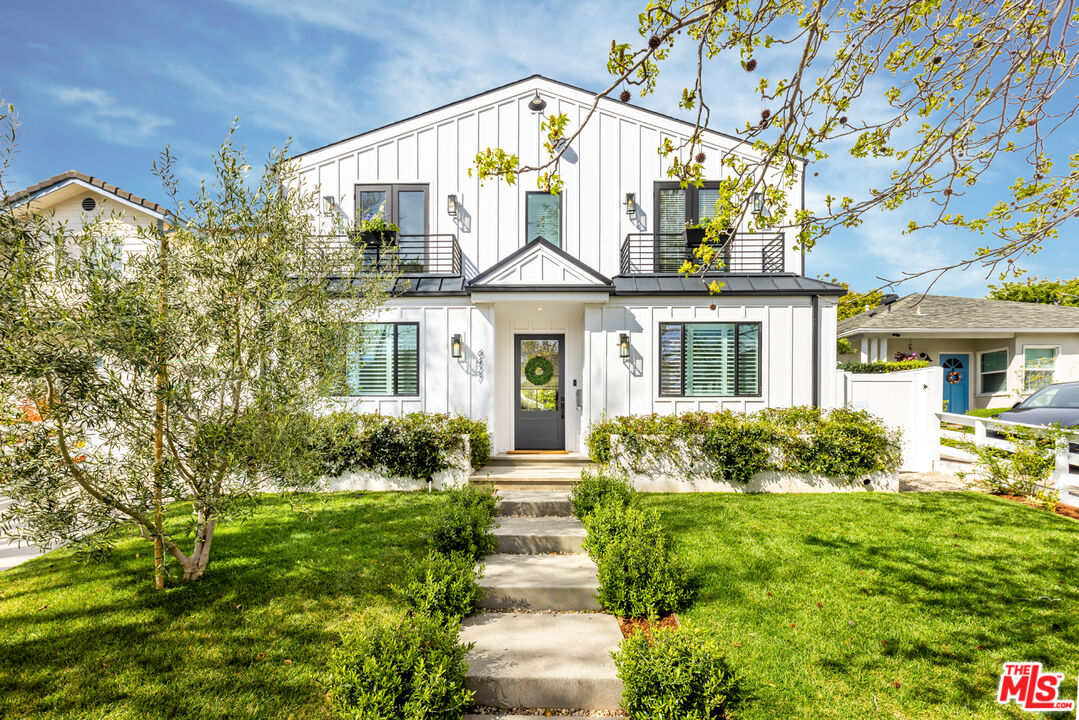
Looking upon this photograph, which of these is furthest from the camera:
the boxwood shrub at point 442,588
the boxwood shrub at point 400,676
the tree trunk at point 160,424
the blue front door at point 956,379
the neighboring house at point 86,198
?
the blue front door at point 956,379

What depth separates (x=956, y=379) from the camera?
48.7 ft

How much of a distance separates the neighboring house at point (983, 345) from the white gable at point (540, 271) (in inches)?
413

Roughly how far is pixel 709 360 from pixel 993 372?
1203 centimetres

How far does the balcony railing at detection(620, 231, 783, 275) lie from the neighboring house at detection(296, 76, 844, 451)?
32 millimetres

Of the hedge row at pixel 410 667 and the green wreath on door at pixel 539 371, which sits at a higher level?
the green wreath on door at pixel 539 371

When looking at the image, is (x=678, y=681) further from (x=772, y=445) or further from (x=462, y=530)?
(x=772, y=445)

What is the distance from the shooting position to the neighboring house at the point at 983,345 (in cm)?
1400

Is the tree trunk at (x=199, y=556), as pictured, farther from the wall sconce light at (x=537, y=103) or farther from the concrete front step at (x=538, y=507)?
the wall sconce light at (x=537, y=103)

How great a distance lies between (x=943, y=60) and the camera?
12.2ft

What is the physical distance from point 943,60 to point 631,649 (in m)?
5.17

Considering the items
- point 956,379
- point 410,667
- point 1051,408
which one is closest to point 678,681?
point 410,667

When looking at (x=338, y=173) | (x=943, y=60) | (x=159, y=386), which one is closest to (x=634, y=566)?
(x=159, y=386)

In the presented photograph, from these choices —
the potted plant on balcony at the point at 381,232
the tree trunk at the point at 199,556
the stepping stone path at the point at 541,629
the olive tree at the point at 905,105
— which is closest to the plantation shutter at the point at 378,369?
the potted plant on balcony at the point at 381,232
